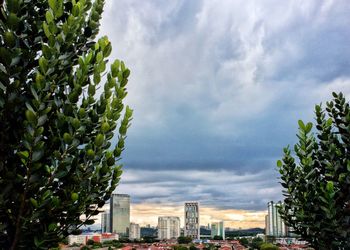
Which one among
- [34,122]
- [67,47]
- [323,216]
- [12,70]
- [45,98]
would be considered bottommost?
[323,216]

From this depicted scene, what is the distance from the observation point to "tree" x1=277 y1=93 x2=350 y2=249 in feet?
32.1

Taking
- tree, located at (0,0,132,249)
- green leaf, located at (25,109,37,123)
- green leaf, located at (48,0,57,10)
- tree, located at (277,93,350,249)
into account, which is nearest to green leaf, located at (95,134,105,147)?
tree, located at (0,0,132,249)

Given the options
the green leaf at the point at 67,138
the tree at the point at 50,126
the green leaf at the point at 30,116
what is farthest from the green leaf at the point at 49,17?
the green leaf at the point at 67,138

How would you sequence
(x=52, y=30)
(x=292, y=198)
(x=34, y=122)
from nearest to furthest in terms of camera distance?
(x=34, y=122) < (x=52, y=30) < (x=292, y=198)

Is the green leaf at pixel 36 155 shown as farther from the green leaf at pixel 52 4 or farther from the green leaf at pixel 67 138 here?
the green leaf at pixel 52 4

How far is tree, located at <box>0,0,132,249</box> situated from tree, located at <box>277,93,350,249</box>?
17.7 ft

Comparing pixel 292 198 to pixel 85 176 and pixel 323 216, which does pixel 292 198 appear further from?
pixel 85 176

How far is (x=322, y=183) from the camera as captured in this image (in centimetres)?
1002

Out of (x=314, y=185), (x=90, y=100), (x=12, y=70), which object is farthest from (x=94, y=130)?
(x=314, y=185)

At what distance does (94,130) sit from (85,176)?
80 cm

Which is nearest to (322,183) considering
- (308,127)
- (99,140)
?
(308,127)

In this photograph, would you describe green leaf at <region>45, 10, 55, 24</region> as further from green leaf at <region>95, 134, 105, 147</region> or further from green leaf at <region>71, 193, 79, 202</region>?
green leaf at <region>71, 193, 79, 202</region>

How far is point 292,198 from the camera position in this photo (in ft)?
35.0

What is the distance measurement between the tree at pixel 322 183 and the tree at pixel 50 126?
213 inches
